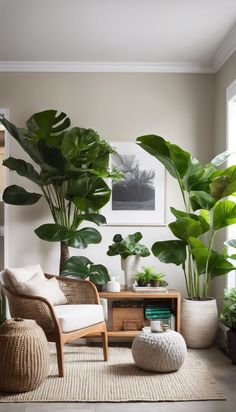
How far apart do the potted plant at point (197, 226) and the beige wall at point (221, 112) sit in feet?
1.02

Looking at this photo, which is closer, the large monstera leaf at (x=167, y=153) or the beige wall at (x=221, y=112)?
the large monstera leaf at (x=167, y=153)

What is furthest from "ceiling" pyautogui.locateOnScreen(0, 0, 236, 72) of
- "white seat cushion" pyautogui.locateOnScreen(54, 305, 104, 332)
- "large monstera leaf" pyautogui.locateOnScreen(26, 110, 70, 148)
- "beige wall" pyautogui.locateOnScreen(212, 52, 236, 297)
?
"white seat cushion" pyautogui.locateOnScreen(54, 305, 104, 332)

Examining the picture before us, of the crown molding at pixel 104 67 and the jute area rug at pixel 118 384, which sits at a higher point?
the crown molding at pixel 104 67

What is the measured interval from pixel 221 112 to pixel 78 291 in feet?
7.09

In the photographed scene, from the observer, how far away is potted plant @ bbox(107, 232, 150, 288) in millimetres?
5250

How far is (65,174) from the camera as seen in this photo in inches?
205

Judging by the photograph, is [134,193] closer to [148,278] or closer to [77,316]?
[148,278]

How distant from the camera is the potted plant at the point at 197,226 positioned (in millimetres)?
4938

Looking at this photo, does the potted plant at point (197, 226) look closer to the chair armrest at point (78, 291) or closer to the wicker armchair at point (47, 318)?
the chair armrest at point (78, 291)

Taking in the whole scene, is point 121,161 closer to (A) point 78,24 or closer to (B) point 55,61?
(B) point 55,61

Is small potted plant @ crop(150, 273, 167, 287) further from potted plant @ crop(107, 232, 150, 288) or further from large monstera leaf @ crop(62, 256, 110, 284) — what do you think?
large monstera leaf @ crop(62, 256, 110, 284)

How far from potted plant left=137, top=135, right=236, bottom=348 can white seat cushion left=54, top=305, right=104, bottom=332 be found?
3.12 ft

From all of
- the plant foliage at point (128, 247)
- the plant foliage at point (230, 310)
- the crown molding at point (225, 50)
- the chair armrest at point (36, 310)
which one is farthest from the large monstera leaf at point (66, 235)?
the crown molding at point (225, 50)

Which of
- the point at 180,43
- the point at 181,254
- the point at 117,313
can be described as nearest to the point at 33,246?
the point at 117,313
